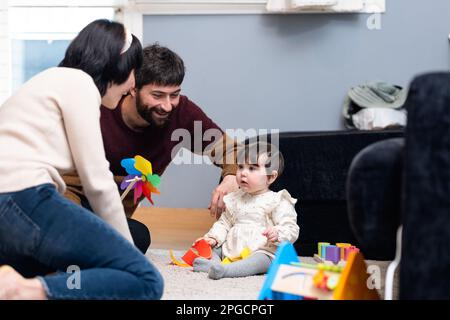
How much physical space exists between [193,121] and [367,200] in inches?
44.0

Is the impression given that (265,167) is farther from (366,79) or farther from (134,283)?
(366,79)

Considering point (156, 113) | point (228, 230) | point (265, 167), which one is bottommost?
point (228, 230)

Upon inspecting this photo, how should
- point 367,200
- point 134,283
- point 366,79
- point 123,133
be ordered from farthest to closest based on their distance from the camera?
point 366,79 < point 123,133 < point 134,283 < point 367,200

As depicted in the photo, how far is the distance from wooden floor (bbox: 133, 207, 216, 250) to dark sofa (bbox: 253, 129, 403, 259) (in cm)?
48

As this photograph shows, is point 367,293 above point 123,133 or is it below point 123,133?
below

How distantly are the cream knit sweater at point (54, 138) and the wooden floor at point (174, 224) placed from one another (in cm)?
109

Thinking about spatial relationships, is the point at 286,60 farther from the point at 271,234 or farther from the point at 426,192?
the point at 426,192

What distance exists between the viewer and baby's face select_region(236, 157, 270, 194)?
194cm

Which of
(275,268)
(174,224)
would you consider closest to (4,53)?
(174,224)

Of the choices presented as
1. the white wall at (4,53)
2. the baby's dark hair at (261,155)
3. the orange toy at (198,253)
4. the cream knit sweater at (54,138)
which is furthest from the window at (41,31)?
the cream knit sweater at (54,138)

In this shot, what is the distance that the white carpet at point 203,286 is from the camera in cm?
151

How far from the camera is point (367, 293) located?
49.3 inches

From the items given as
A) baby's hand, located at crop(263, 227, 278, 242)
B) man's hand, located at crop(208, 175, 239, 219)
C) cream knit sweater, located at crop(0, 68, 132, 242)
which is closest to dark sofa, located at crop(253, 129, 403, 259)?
man's hand, located at crop(208, 175, 239, 219)
